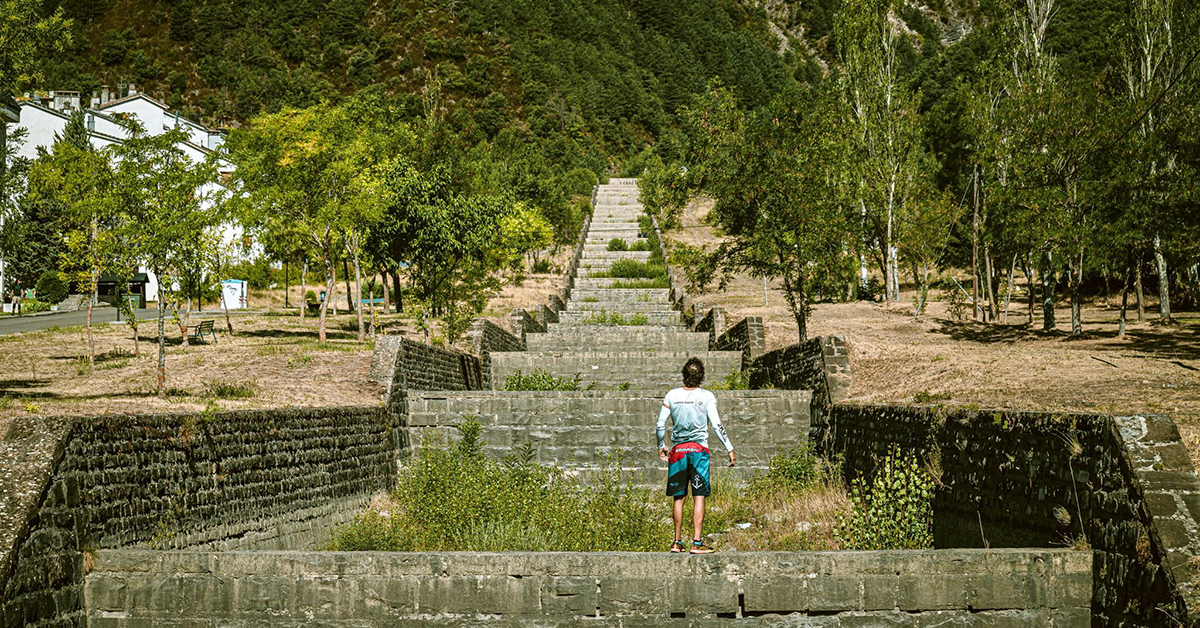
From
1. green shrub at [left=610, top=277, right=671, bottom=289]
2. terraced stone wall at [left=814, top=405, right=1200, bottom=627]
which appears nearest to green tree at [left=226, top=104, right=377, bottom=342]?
green shrub at [left=610, top=277, right=671, bottom=289]

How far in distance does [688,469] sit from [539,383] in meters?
11.5

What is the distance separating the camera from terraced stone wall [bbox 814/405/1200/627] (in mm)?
6660

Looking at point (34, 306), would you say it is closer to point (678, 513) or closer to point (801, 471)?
point (801, 471)

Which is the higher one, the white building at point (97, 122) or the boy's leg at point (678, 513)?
the white building at point (97, 122)

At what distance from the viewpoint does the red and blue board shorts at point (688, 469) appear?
8688mm

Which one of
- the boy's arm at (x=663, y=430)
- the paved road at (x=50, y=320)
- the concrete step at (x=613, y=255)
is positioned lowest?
the boy's arm at (x=663, y=430)

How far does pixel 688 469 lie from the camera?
8750mm

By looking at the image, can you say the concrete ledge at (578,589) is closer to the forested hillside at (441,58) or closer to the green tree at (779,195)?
the green tree at (779,195)

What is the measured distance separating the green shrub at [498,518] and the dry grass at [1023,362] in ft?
15.4

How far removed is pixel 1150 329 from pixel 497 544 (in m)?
16.3

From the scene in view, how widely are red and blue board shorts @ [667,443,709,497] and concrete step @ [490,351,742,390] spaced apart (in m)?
12.2

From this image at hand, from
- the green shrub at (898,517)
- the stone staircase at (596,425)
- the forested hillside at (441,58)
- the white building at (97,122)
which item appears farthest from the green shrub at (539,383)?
the forested hillside at (441,58)

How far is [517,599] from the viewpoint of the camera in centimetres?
801

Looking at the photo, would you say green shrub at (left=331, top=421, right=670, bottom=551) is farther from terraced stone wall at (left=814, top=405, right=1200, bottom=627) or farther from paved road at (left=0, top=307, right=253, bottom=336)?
paved road at (left=0, top=307, right=253, bottom=336)
